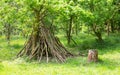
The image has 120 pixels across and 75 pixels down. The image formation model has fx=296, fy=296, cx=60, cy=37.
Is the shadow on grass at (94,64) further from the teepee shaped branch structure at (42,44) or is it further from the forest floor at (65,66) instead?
the teepee shaped branch structure at (42,44)

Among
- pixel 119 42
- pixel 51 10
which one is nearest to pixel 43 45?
pixel 51 10

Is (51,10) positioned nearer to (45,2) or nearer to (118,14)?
(45,2)

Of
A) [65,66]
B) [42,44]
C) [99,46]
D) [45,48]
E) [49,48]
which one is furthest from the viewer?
[99,46]

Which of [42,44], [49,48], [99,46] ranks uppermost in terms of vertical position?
[42,44]

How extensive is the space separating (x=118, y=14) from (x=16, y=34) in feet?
61.3

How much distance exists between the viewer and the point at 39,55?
80.2 feet

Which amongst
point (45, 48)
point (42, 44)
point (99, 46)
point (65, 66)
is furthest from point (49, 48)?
point (99, 46)

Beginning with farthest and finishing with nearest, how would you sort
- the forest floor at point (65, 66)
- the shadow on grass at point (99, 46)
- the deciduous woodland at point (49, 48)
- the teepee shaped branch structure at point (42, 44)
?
the shadow on grass at point (99, 46) → the teepee shaped branch structure at point (42, 44) → the deciduous woodland at point (49, 48) → the forest floor at point (65, 66)

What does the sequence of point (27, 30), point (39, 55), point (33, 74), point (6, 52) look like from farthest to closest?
point (6, 52) < point (27, 30) < point (39, 55) < point (33, 74)

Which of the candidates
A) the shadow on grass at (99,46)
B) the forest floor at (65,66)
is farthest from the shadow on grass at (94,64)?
the shadow on grass at (99,46)

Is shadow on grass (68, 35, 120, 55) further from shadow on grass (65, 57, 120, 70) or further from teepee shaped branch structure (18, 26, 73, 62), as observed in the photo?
shadow on grass (65, 57, 120, 70)

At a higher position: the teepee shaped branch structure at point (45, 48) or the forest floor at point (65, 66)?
the teepee shaped branch structure at point (45, 48)

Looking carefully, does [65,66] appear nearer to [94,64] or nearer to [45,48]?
[94,64]

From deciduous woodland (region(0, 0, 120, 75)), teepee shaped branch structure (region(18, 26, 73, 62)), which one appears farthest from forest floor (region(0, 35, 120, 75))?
teepee shaped branch structure (region(18, 26, 73, 62))
